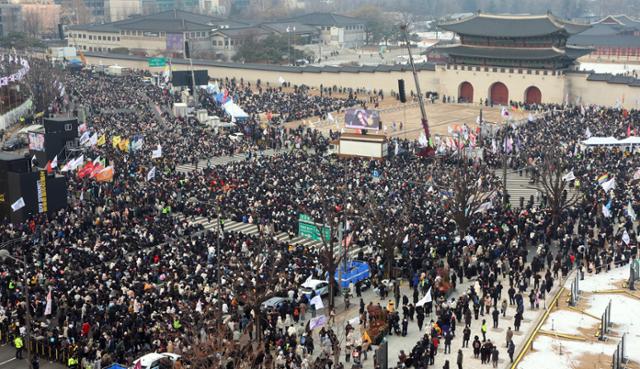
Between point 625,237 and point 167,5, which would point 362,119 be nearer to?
point 625,237

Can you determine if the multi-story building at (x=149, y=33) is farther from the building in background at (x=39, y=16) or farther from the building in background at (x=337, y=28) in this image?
the building in background at (x=39, y=16)

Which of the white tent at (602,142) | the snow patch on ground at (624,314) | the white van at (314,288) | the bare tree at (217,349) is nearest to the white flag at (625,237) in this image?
the snow patch on ground at (624,314)

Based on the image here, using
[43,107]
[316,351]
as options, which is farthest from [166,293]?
[43,107]

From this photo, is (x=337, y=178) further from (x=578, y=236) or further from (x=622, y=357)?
(x=622, y=357)

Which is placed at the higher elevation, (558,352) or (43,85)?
(43,85)

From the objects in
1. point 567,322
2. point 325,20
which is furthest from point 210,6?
point 567,322
